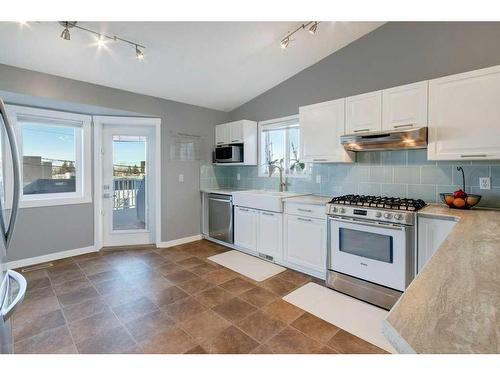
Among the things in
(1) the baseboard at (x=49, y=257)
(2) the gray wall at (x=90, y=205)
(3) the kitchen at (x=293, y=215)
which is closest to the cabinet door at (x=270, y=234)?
(3) the kitchen at (x=293, y=215)

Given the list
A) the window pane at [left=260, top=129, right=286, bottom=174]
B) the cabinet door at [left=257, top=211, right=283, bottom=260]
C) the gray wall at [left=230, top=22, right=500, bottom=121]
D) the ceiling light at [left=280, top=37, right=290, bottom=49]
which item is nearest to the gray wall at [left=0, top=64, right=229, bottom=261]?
the window pane at [left=260, top=129, right=286, bottom=174]

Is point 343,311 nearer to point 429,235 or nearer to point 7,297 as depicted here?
point 429,235

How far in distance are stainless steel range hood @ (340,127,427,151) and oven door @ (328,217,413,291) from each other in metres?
0.86

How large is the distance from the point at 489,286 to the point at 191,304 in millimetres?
2326

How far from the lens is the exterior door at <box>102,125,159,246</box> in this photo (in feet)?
13.9

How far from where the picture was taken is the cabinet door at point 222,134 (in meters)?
4.71

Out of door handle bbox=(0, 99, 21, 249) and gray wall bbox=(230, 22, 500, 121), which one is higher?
gray wall bbox=(230, 22, 500, 121)

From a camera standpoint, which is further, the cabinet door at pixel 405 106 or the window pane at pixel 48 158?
the window pane at pixel 48 158

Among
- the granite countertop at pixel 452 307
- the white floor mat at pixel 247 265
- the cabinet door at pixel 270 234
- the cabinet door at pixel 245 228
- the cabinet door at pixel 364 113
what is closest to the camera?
the granite countertop at pixel 452 307

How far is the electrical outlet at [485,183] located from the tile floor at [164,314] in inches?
73.4

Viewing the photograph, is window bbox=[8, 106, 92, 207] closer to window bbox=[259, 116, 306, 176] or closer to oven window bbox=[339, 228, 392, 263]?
window bbox=[259, 116, 306, 176]

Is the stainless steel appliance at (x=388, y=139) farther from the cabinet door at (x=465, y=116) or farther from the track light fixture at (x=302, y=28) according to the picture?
the track light fixture at (x=302, y=28)

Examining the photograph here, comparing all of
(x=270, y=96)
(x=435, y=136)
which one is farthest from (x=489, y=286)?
(x=270, y=96)

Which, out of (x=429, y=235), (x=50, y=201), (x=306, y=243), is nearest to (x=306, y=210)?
(x=306, y=243)
